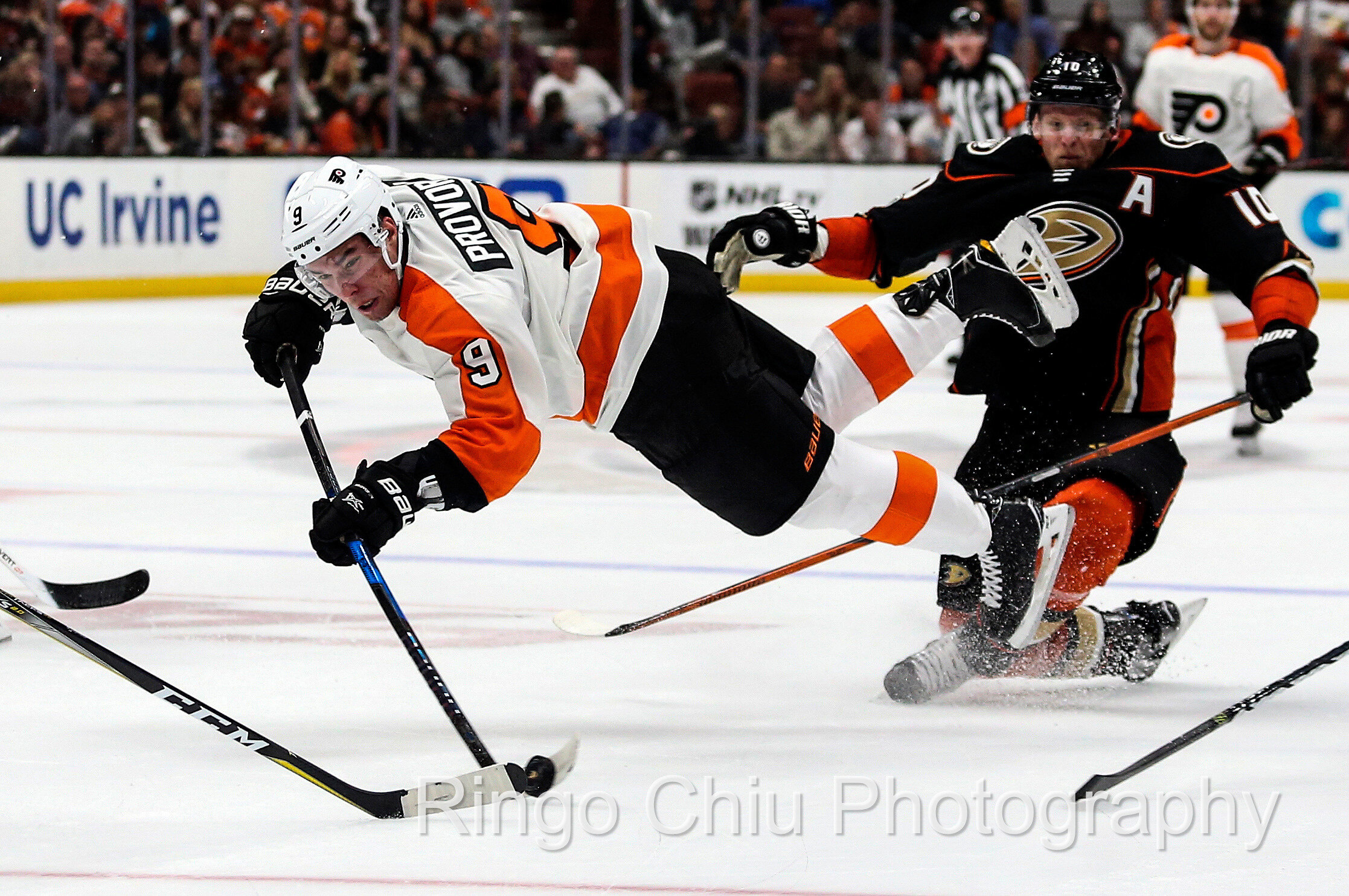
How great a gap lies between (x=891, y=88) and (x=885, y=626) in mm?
7149

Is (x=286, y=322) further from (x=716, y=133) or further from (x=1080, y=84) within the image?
(x=716, y=133)

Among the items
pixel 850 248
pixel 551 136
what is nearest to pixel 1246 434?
pixel 850 248

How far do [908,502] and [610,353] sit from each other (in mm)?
515

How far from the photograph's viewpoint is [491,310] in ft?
7.82

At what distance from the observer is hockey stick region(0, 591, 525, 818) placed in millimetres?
2287

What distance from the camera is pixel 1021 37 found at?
1009cm

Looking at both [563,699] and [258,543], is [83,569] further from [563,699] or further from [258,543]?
[563,699]

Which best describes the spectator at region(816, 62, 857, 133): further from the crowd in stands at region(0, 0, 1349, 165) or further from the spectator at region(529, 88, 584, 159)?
the spectator at region(529, 88, 584, 159)

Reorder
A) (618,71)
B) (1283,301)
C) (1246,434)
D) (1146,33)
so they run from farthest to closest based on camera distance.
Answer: (1146,33) → (618,71) → (1246,434) → (1283,301)

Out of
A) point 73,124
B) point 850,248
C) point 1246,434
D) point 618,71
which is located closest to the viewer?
point 850,248

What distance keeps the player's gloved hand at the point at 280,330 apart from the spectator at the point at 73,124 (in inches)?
256

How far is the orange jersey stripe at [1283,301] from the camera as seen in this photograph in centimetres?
285

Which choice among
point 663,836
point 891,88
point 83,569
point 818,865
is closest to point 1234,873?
point 818,865

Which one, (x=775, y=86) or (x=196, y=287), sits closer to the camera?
(x=196, y=287)
